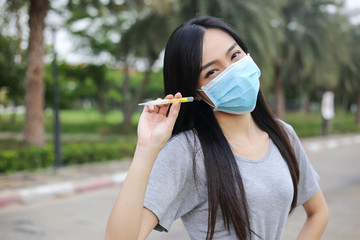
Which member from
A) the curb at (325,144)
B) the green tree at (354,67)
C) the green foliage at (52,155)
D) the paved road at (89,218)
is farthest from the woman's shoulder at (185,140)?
the green tree at (354,67)

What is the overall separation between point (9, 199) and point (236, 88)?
5.16 metres

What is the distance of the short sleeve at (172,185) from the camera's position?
108 centimetres

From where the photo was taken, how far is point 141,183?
1.05 m

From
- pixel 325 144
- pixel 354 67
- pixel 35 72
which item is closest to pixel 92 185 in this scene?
pixel 35 72

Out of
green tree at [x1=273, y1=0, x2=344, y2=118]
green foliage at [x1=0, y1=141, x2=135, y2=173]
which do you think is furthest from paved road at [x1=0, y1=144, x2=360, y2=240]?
green tree at [x1=273, y1=0, x2=344, y2=118]

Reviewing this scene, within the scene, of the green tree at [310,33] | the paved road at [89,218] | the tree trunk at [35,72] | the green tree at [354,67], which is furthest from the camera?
the green tree at [354,67]

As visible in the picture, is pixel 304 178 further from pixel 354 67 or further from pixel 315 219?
pixel 354 67

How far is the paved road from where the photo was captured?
4273 mm

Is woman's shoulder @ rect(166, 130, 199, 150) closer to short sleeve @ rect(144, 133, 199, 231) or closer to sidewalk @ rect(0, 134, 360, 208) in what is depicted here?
short sleeve @ rect(144, 133, 199, 231)

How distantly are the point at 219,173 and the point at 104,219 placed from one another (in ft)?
13.1

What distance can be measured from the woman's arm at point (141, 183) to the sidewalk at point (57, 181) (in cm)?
513

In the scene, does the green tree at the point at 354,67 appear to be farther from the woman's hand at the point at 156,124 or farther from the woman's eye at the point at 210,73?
the woman's hand at the point at 156,124

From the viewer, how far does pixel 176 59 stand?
1202 mm

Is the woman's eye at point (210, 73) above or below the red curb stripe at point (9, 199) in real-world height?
above
